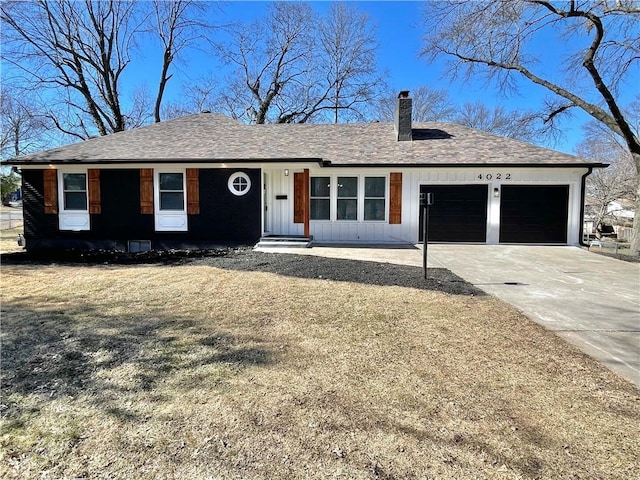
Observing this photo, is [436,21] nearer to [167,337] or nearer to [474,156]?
[474,156]

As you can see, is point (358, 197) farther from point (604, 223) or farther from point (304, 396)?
point (604, 223)

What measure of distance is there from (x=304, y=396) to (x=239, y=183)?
30.2ft

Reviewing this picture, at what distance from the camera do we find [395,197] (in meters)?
12.0

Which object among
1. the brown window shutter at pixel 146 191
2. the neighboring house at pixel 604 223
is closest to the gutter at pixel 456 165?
the brown window shutter at pixel 146 191

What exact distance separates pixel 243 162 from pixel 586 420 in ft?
32.6

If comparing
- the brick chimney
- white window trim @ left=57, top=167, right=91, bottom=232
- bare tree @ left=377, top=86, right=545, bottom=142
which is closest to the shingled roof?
the brick chimney

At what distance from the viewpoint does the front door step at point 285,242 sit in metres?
11.0

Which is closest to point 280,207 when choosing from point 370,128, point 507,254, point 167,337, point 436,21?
point 370,128

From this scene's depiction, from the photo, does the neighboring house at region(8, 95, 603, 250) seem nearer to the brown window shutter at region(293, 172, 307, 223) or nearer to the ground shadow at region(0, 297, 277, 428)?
the brown window shutter at region(293, 172, 307, 223)

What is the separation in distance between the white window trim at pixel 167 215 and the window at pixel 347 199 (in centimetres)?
468

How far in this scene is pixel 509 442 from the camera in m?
2.27

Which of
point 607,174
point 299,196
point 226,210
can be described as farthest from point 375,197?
point 607,174

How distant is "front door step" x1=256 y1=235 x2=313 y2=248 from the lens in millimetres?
10984

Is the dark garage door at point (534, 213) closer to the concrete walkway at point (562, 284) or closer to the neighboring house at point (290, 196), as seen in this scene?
the neighboring house at point (290, 196)
